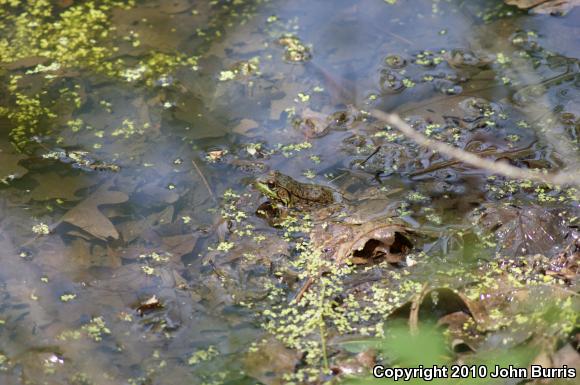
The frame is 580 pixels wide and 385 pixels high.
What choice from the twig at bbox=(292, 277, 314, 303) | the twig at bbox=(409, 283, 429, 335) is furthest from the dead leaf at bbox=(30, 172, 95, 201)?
the twig at bbox=(409, 283, 429, 335)

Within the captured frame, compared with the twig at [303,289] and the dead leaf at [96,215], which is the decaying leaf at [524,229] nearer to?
the twig at [303,289]

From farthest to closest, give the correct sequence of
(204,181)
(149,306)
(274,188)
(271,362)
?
(204,181), (274,188), (149,306), (271,362)

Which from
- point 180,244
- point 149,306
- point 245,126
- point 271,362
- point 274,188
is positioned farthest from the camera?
point 245,126

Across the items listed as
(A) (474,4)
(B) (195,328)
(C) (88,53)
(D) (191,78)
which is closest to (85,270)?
(B) (195,328)

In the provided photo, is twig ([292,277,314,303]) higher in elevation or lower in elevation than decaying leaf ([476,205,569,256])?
lower

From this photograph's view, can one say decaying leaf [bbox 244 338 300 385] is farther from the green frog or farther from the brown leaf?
the green frog

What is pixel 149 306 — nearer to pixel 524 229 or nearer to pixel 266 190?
pixel 266 190

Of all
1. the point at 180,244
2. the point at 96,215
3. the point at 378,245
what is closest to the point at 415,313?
the point at 378,245

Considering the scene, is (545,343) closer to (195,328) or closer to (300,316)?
(300,316)
